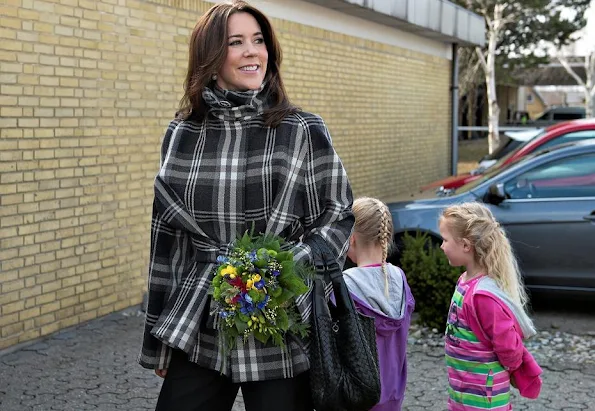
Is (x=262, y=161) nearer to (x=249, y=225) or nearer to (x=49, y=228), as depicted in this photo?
(x=249, y=225)

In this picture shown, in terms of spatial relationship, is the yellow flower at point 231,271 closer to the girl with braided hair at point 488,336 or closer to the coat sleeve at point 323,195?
the coat sleeve at point 323,195

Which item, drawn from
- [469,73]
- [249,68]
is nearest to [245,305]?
[249,68]

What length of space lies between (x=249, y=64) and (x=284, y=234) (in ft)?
1.87

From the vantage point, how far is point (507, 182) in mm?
7848

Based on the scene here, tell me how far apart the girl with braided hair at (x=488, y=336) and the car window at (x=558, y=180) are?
383cm

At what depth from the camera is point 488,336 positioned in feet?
12.3

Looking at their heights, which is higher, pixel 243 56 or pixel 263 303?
pixel 243 56

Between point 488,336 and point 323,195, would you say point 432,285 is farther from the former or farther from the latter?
point 323,195

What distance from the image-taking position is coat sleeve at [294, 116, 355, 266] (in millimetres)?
2789

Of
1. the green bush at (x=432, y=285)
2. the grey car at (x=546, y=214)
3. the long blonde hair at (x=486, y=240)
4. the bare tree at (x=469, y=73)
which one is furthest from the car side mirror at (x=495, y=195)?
the bare tree at (x=469, y=73)

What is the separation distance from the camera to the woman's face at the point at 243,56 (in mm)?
2854

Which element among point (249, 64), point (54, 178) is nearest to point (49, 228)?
point (54, 178)

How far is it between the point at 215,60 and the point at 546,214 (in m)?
5.22

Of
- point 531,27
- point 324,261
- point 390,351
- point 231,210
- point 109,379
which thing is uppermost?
point 531,27
